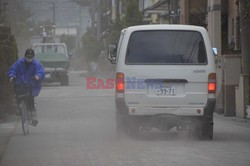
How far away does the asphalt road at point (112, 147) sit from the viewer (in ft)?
36.2

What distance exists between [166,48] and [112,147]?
232 centimetres

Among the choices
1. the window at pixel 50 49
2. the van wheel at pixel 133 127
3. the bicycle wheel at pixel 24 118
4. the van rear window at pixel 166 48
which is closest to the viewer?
the van rear window at pixel 166 48

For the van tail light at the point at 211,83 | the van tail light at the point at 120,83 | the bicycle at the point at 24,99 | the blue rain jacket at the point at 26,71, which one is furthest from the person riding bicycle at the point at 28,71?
the van tail light at the point at 211,83

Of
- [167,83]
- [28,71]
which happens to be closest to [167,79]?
[167,83]

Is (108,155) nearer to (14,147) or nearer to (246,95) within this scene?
(14,147)

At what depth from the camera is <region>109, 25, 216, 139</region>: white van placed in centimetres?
1355

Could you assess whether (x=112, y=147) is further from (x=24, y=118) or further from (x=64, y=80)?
(x=64, y=80)

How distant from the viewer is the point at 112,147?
1272cm

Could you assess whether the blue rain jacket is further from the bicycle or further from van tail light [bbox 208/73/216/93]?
van tail light [bbox 208/73/216/93]

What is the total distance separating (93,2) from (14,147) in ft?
232

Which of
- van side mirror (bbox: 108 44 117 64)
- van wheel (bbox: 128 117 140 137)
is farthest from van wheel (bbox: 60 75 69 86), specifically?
van wheel (bbox: 128 117 140 137)

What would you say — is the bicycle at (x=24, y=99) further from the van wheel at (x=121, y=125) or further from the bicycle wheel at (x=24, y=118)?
the van wheel at (x=121, y=125)

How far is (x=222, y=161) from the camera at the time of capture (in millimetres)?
10898

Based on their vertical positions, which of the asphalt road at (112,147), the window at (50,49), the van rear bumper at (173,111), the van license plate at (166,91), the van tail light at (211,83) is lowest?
the asphalt road at (112,147)
